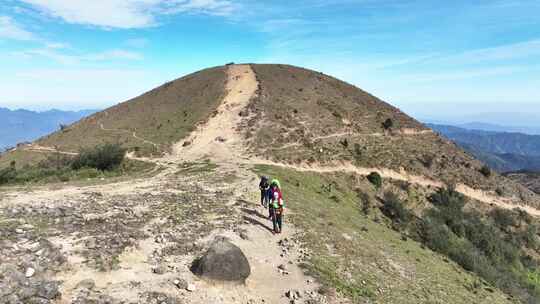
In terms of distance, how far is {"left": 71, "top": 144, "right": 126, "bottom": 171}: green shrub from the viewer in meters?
38.9

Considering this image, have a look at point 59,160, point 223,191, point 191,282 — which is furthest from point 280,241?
point 59,160

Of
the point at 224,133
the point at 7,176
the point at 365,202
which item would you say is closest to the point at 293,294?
the point at 365,202

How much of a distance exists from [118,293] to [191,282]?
7.81 ft

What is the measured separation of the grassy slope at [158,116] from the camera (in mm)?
56594

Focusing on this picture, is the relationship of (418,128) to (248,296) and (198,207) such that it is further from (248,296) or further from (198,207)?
(248,296)

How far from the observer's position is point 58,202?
724 inches

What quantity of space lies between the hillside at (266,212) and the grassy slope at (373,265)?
0.11 meters

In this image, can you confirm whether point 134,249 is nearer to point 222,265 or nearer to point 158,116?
point 222,265

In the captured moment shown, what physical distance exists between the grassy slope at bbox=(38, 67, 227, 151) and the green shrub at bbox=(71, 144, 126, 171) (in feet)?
27.9

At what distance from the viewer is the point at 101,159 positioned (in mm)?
39406

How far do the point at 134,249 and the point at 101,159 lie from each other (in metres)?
28.3

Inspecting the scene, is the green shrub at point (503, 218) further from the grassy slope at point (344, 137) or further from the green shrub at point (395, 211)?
the green shrub at point (395, 211)

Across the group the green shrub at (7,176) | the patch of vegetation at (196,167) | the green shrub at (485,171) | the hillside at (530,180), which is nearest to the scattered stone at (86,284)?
the patch of vegetation at (196,167)

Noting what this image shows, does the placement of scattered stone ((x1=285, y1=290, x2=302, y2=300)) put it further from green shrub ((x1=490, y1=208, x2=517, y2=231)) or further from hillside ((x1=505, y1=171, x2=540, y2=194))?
hillside ((x1=505, y1=171, x2=540, y2=194))
